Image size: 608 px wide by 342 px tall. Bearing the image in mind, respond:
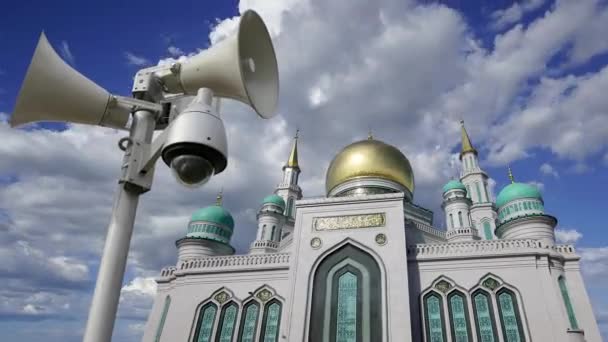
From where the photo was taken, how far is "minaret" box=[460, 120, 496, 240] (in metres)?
21.9

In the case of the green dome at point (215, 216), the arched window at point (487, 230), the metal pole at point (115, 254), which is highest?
the arched window at point (487, 230)

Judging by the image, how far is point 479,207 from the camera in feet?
74.0

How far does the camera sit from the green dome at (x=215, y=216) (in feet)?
56.9

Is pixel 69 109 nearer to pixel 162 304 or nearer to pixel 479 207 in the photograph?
pixel 162 304

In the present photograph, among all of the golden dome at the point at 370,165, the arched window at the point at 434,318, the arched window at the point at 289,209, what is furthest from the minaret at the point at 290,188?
the arched window at the point at 434,318

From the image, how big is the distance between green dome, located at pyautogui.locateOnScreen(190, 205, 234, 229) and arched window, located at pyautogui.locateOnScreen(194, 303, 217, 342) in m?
4.69

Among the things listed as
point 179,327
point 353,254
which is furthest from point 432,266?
point 179,327

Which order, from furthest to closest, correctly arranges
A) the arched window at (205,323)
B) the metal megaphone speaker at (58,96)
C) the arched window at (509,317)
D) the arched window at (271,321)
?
the arched window at (205,323) < the arched window at (271,321) < the arched window at (509,317) < the metal megaphone speaker at (58,96)

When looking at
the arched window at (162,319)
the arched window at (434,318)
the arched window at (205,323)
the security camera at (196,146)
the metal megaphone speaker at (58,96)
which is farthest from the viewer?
the arched window at (162,319)

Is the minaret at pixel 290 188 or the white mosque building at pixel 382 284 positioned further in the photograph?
the minaret at pixel 290 188

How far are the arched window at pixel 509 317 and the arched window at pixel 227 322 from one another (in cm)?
804

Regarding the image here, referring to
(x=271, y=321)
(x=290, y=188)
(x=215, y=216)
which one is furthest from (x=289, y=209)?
(x=271, y=321)

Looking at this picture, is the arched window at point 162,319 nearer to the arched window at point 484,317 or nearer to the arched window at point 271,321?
the arched window at point 271,321

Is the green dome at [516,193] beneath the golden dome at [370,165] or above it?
beneath
